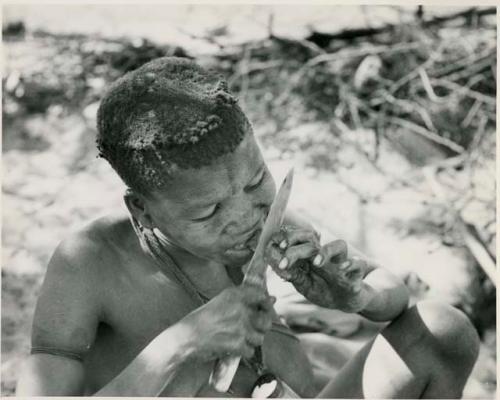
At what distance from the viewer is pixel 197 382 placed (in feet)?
4.68

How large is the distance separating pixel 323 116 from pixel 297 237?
146cm

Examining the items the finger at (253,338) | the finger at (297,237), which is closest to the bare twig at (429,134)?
the finger at (297,237)

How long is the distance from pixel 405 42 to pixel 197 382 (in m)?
1.73

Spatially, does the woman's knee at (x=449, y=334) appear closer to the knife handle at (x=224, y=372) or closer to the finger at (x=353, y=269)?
the finger at (x=353, y=269)

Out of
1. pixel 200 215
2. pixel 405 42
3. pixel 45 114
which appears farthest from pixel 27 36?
pixel 200 215

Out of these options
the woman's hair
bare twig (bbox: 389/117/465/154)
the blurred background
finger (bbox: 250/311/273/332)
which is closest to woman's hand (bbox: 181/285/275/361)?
finger (bbox: 250/311/273/332)

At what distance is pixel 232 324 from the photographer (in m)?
1.31

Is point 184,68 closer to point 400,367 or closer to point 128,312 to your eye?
point 128,312

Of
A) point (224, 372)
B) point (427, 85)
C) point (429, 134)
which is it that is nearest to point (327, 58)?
point (427, 85)

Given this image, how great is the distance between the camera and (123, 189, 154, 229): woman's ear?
1376 mm

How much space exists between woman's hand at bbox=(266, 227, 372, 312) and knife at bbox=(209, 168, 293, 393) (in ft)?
0.05

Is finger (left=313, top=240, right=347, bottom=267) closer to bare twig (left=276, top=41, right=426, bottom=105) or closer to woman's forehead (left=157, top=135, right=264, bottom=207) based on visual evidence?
woman's forehead (left=157, top=135, right=264, bottom=207)

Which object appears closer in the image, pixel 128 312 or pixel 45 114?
pixel 128 312

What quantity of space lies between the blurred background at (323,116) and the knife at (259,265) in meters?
0.96
